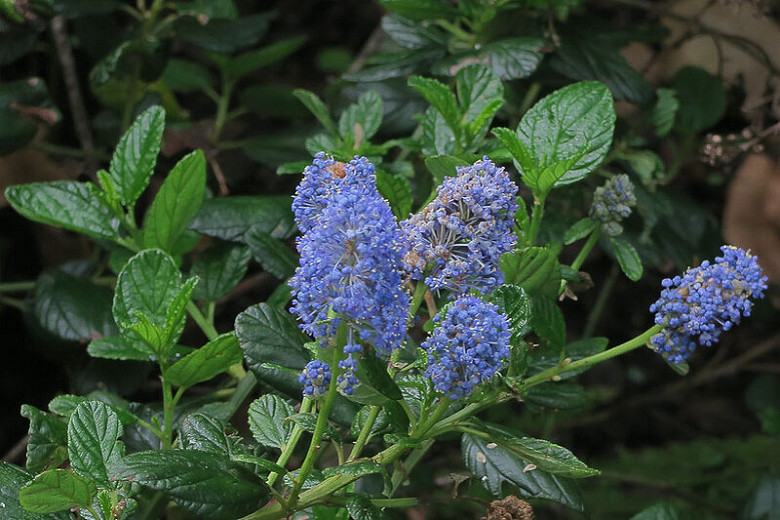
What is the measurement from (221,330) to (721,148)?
996mm

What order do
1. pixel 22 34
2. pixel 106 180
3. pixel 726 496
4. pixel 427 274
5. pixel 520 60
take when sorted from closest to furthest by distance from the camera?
pixel 427 274
pixel 106 180
pixel 520 60
pixel 22 34
pixel 726 496

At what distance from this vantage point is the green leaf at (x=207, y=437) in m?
0.91

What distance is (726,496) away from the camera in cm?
207

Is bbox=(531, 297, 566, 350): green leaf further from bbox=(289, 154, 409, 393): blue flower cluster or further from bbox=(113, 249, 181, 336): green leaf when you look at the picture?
bbox=(113, 249, 181, 336): green leaf

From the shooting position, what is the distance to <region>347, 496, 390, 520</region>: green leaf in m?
0.85

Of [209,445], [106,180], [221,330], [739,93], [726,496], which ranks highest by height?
[106,180]

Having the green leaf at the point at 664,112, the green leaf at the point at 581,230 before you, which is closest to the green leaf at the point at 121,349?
the green leaf at the point at 581,230

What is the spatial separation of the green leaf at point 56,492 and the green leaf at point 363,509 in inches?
10.4

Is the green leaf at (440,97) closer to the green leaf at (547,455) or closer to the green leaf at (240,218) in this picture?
the green leaf at (240,218)

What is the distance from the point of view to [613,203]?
3.79 feet

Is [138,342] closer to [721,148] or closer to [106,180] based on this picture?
[106,180]

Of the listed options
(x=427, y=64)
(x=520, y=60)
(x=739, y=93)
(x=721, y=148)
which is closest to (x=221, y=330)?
(x=427, y=64)

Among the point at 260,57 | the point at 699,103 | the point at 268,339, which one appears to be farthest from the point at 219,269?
the point at 699,103

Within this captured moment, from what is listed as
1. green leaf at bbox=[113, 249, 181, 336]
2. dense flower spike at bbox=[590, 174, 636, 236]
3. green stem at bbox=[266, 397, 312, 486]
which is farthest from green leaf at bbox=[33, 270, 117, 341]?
dense flower spike at bbox=[590, 174, 636, 236]
